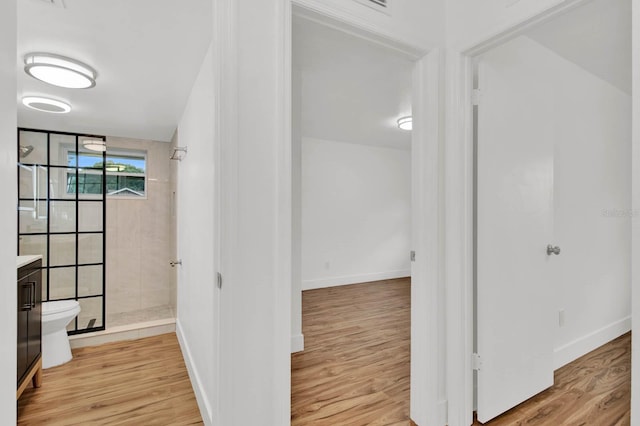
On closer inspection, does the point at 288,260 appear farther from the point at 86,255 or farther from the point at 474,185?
the point at 86,255

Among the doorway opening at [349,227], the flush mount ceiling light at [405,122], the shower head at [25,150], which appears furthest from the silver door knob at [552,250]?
the shower head at [25,150]

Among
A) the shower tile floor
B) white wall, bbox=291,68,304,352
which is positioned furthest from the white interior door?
the shower tile floor

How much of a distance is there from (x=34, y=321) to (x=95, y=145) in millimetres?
2361

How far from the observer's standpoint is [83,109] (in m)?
2.84

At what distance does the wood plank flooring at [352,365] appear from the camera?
6.00 feet

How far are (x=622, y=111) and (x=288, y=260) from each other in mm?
3306

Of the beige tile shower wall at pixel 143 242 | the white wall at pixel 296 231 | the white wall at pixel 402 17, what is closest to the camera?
the white wall at pixel 402 17

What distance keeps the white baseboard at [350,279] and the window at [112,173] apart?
2776mm

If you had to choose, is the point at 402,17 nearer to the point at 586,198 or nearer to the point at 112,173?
the point at 586,198

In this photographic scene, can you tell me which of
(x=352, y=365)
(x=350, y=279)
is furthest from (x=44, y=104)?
(x=350, y=279)

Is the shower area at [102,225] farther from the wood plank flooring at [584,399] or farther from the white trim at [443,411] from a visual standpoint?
the wood plank flooring at [584,399]

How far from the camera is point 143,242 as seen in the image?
12.8 feet

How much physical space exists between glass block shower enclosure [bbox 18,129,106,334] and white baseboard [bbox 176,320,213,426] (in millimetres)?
1359

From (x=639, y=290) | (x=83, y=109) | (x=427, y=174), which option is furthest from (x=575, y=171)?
(x=83, y=109)
